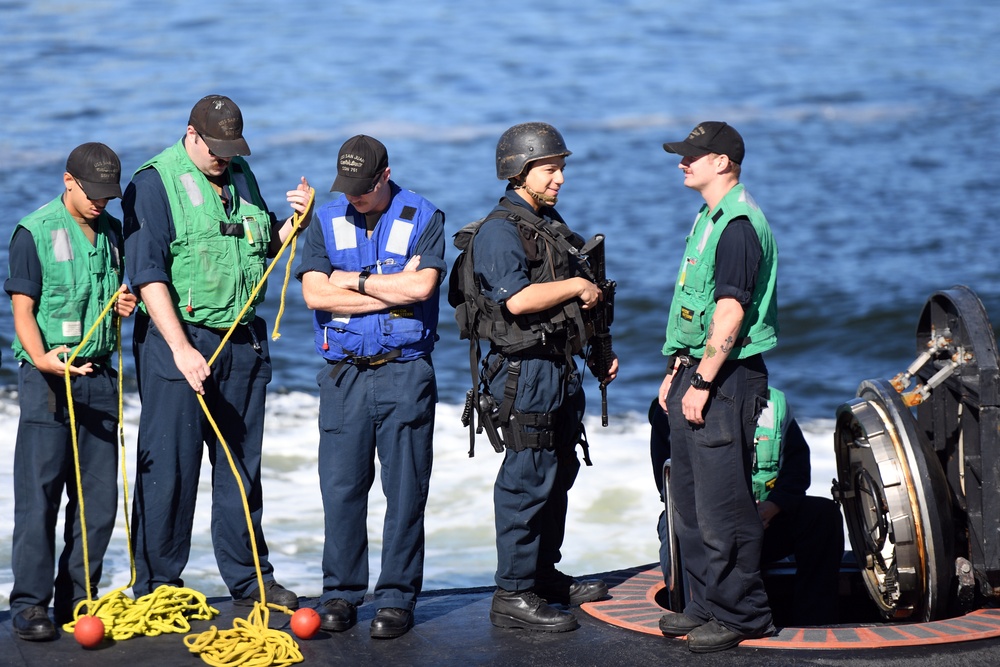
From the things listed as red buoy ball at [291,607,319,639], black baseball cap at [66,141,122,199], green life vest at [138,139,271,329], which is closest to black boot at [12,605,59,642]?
red buoy ball at [291,607,319,639]

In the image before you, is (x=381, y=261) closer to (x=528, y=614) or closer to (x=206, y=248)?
(x=206, y=248)

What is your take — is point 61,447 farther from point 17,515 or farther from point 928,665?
point 928,665

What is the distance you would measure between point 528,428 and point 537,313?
1.43ft

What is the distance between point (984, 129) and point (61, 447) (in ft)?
71.4

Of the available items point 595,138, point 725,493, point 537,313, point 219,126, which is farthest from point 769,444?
→ point 595,138

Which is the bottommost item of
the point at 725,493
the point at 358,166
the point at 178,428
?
the point at 725,493

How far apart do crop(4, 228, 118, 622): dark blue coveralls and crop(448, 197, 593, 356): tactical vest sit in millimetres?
1463

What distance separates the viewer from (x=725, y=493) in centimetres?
496

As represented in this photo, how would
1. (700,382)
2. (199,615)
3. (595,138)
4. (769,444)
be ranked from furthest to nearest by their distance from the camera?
1. (595,138)
2. (769,444)
3. (199,615)
4. (700,382)

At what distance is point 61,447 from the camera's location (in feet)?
16.9

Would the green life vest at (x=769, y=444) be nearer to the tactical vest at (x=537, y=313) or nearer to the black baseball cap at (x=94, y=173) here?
the tactical vest at (x=537, y=313)

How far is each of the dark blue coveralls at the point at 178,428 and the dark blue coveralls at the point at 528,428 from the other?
1.03m

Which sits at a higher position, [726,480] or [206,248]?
[206,248]

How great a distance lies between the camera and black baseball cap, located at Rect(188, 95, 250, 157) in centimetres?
518
